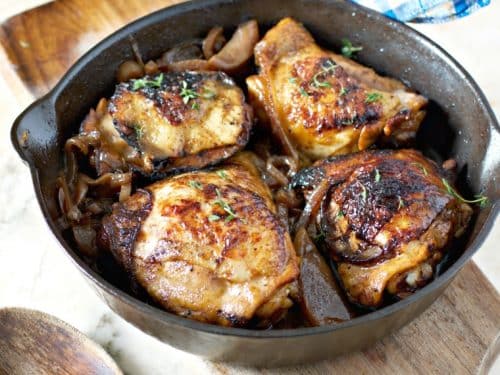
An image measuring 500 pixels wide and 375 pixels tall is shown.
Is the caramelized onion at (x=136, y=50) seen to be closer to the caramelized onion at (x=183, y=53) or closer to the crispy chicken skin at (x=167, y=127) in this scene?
the caramelized onion at (x=183, y=53)

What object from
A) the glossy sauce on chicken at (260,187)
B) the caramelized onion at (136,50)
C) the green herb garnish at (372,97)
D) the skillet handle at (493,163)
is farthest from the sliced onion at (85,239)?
the skillet handle at (493,163)

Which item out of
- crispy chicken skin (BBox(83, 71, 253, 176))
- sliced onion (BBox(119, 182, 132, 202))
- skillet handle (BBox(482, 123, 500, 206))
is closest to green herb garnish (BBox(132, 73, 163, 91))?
crispy chicken skin (BBox(83, 71, 253, 176))

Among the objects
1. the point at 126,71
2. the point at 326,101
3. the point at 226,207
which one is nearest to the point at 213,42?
the point at 126,71

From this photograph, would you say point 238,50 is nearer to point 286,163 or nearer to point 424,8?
point 286,163

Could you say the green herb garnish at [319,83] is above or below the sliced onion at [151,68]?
below

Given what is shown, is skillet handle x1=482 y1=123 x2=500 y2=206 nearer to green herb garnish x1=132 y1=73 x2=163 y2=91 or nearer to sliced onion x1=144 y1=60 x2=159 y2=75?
green herb garnish x1=132 y1=73 x2=163 y2=91

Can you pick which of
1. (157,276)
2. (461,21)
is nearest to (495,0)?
(461,21)
